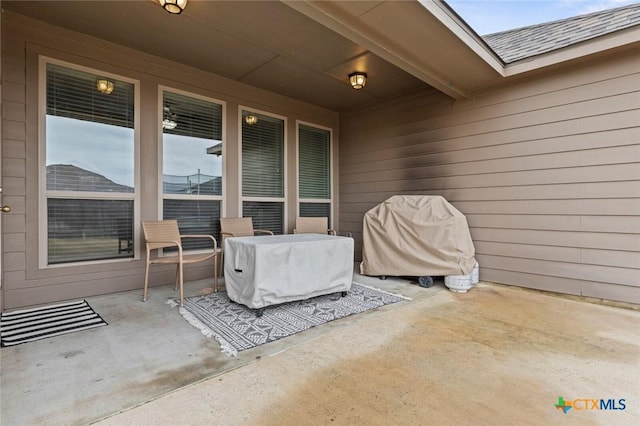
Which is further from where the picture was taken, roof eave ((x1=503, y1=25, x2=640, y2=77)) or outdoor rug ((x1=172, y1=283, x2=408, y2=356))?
roof eave ((x1=503, y1=25, x2=640, y2=77))

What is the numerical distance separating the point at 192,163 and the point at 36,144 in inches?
60.1

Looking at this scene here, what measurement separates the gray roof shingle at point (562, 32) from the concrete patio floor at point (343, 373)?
2757 mm

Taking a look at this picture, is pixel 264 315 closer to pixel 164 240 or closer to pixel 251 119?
pixel 164 240

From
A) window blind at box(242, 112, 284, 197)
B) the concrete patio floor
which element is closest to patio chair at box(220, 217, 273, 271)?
window blind at box(242, 112, 284, 197)

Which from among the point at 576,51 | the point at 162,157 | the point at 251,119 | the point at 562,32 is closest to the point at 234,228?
the point at 162,157

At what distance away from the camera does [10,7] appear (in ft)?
9.42

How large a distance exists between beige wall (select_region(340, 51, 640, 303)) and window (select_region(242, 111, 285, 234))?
6.59ft

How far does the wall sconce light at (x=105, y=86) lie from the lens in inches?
135

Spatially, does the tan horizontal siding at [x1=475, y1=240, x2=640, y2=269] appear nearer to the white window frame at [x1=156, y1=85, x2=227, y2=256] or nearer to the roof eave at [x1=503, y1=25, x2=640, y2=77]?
the roof eave at [x1=503, y1=25, x2=640, y2=77]

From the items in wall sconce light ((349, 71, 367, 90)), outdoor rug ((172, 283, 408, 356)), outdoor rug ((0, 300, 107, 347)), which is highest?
wall sconce light ((349, 71, 367, 90))

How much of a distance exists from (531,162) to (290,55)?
3124 mm

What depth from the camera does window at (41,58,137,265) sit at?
10.3 ft

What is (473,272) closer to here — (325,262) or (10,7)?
(325,262)

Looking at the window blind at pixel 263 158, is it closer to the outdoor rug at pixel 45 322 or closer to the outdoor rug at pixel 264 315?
the outdoor rug at pixel 264 315
